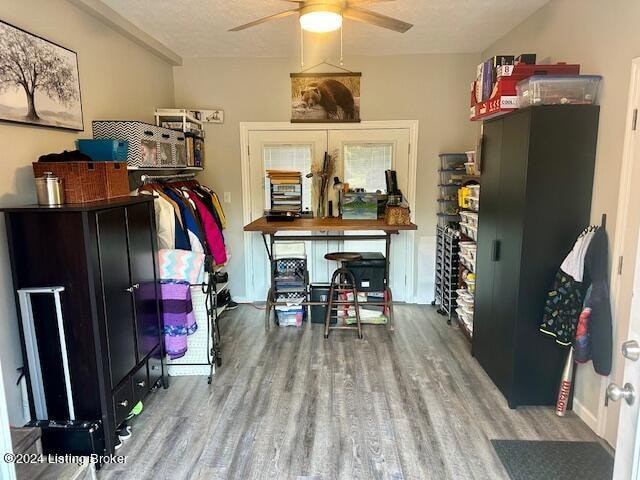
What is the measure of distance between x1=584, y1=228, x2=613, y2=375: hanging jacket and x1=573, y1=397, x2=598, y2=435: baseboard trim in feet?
1.12

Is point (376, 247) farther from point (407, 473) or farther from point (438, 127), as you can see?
point (407, 473)

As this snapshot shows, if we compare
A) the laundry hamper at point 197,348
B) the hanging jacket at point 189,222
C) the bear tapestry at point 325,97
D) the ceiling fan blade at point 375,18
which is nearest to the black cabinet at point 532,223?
the ceiling fan blade at point 375,18

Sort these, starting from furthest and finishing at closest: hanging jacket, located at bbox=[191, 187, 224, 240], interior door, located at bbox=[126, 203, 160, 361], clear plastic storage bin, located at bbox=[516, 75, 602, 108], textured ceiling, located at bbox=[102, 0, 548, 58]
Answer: hanging jacket, located at bbox=[191, 187, 224, 240] < textured ceiling, located at bbox=[102, 0, 548, 58] < interior door, located at bbox=[126, 203, 160, 361] < clear plastic storage bin, located at bbox=[516, 75, 602, 108]

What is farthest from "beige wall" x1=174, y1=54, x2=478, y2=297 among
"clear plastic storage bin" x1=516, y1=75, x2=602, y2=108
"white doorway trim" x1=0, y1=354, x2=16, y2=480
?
"white doorway trim" x1=0, y1=354, x2=16, y2=480

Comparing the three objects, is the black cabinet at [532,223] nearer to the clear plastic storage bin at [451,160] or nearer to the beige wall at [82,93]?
the clear plastic storage bin at [451,160]

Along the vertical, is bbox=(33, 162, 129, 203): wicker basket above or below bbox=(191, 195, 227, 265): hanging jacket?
above

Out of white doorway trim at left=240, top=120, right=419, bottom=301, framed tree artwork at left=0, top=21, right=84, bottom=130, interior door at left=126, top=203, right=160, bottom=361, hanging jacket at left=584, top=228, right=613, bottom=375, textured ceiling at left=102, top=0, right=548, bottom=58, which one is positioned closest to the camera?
framed tree artwork at left=0, top=21, right=84, bottom=130

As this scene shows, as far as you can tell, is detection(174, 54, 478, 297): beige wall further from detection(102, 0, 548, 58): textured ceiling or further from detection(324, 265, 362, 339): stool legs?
detection(324, 265, 362, 339): stool legs

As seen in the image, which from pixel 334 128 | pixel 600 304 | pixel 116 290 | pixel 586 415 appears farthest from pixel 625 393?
pixel 334 128

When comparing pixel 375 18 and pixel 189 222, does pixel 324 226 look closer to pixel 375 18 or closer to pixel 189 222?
pixel 189 222

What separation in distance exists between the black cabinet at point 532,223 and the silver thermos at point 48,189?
2.61 meters

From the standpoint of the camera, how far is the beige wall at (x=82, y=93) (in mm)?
2232

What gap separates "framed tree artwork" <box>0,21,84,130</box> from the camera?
2.20 meters

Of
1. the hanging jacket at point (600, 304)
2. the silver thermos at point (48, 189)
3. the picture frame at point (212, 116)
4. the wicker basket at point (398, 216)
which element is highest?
the picture frame at point (212, 116)
